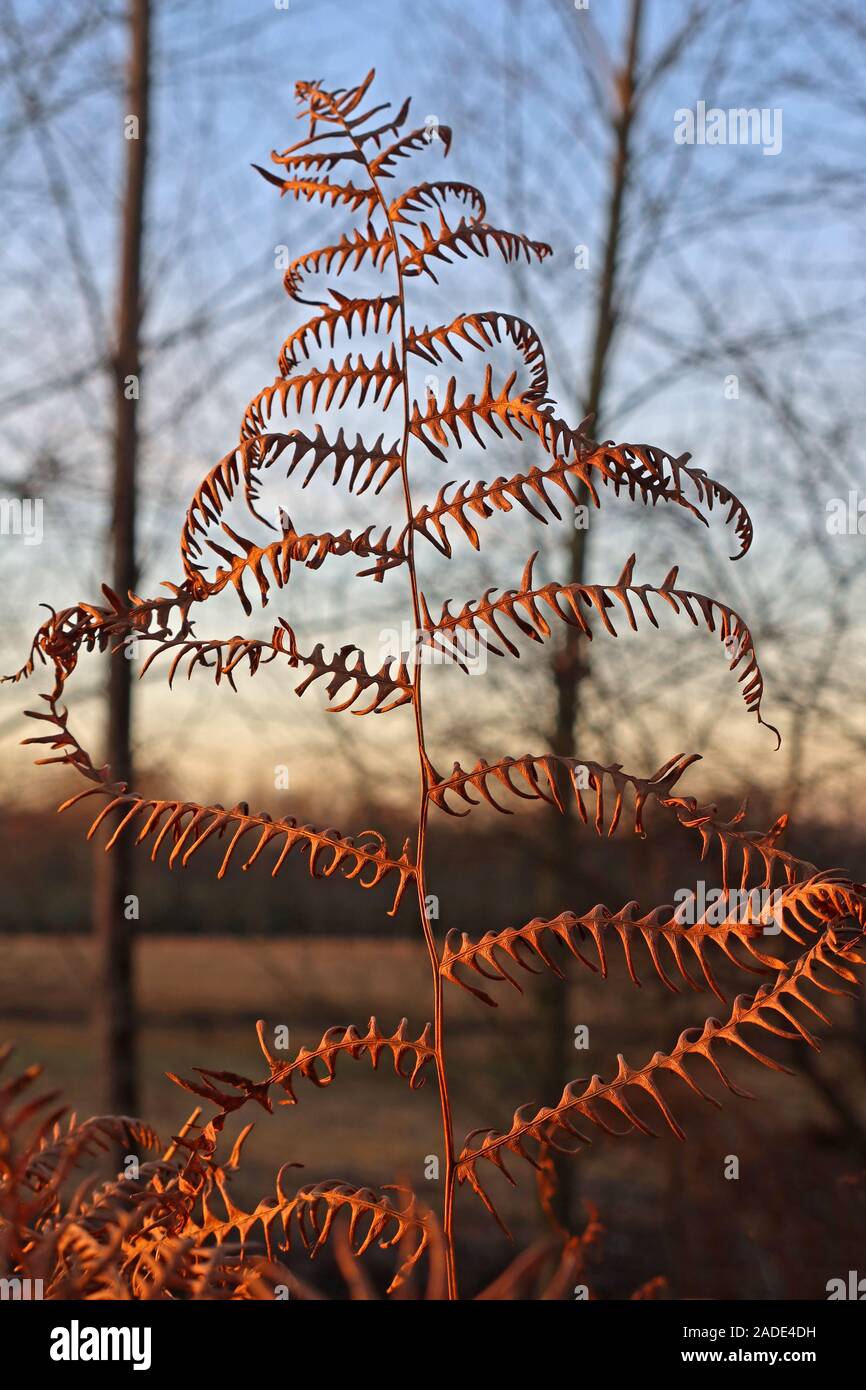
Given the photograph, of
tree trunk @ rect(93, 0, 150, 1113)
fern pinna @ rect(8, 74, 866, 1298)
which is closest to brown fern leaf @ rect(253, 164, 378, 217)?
fern pinna @ rect(8, 74, 866, 1298)

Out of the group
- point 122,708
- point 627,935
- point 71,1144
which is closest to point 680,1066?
point 627,935

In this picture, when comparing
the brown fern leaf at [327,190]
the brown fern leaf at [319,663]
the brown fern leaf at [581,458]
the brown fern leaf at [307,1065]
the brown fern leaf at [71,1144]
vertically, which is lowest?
the brown fern leaf at [71,1144]

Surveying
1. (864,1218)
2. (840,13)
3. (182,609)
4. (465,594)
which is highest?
(840,13)

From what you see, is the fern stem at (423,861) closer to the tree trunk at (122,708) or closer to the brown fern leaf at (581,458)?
the brown fern leaf at (581,458)

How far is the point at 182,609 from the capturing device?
71cm

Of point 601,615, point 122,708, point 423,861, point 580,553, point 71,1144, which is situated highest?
point 580,553

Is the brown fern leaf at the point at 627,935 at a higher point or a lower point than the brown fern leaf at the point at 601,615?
lower

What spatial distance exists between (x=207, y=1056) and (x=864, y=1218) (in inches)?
77.7

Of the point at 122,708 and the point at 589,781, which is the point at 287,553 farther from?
the point at 122,708

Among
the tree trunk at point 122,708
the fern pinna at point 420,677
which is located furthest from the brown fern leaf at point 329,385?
the tree trunk at point 122,708

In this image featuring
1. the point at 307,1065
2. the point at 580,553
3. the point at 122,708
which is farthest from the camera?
the point at 580,553

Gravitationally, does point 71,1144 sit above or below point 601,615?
below
